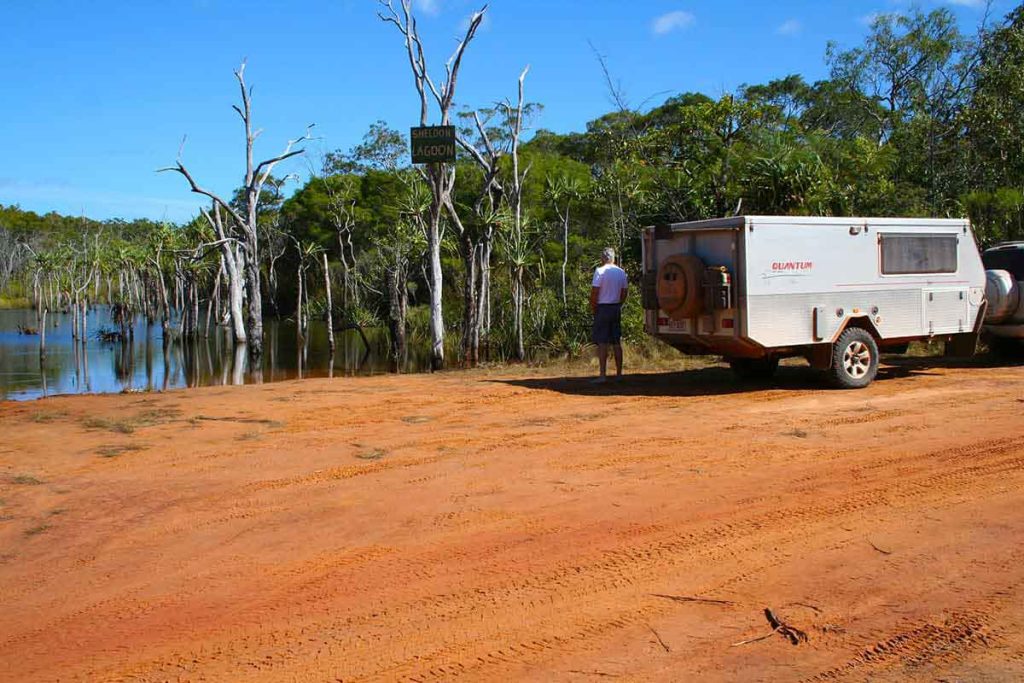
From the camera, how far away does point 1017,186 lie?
24.0 m

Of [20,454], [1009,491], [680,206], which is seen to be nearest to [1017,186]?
[680,206]

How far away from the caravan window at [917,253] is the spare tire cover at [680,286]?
289 centimetres

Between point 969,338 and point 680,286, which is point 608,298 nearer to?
point 680,286

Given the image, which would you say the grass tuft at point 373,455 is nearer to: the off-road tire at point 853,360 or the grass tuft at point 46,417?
the grass tuft at point 46,417

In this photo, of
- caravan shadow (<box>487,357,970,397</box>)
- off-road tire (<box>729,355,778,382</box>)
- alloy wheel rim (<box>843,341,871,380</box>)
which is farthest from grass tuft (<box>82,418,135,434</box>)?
alloy wheel rim (<box>843,341,871,380</box>)

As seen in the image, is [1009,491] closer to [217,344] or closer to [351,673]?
[351,673]

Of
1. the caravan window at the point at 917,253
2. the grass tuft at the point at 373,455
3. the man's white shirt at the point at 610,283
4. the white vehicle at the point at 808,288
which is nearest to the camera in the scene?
the grass tuft at the point at 373,455

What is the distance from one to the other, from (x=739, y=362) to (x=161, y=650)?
35.3 feet

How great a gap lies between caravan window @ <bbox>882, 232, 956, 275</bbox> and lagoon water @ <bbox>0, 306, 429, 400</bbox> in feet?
52.2

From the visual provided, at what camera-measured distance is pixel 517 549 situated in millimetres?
5953

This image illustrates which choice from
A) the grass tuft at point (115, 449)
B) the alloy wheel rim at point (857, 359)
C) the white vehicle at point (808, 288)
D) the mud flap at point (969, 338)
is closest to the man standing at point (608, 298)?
the white vehicle at point (808, 288)

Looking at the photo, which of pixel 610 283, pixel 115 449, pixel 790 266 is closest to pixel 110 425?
pixel 115 449

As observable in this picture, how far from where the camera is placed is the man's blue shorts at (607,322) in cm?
1385

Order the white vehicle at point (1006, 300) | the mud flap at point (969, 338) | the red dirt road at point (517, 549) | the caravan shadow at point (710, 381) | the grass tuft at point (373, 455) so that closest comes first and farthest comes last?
the red dirt road at point (517, 549)
the grass tuft at point (373, 455)
the caravan shadow at point (710, 381)
the mud flap at point (969, 338)
the white vehicle at point (1006, 300)
